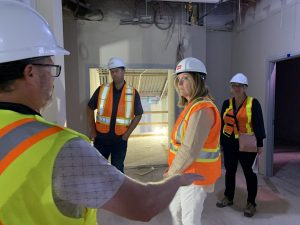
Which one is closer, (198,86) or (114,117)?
(198,86)

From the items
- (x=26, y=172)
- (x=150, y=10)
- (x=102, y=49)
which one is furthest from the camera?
(x=150, y=10)

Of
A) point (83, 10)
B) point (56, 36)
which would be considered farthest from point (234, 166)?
point (83, 10)

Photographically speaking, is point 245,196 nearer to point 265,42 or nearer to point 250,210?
point 250,210

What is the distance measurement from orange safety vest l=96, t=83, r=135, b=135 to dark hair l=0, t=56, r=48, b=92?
203 cm

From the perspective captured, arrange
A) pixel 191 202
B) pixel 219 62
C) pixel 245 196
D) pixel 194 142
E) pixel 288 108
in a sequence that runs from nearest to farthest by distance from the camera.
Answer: pixel 194 142 < pixel 191 202 < pixel 245 196 < pixel 219 62 < pixel 288 108

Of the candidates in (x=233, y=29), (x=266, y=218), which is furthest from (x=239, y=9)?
(x=266, y=218)

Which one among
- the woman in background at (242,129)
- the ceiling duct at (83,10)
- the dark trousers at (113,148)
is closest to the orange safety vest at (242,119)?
the woman in background at (242,129)

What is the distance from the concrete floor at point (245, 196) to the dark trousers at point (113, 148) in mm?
569

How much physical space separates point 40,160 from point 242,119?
2393 millimetres

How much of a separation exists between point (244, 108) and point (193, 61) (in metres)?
1.26

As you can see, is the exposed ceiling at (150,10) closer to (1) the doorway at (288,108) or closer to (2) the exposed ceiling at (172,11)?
(2) the exposed ceiling at (172,11)

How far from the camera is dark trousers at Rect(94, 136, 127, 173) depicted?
2.67 m

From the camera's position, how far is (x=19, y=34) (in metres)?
Answer: 0.66

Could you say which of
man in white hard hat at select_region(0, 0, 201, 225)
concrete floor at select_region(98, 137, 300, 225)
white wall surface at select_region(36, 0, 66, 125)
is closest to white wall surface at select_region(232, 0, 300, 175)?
concrete floor at select_region(98, 137, 300, 225)
